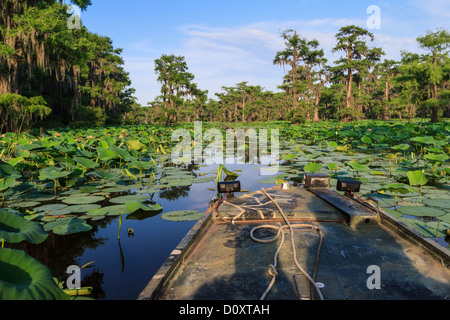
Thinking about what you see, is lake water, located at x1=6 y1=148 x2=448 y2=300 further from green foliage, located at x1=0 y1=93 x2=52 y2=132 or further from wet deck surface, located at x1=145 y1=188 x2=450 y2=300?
green foliage, located at x1=0 y1=93 x2=52 y2=132

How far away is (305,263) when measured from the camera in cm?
185

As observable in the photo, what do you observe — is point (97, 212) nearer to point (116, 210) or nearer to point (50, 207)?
point (116, 210)

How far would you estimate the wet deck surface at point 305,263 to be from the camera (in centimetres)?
154

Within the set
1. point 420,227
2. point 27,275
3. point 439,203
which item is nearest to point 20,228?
point 27,275

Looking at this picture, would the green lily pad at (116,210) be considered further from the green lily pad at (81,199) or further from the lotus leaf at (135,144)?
the lotus leaf at (135,144)

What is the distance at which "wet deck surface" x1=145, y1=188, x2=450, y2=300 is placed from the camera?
154 centimetres

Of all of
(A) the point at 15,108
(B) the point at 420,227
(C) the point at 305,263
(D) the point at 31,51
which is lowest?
(B) the point at 420,227

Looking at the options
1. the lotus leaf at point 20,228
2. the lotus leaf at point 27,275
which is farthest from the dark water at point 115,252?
the lotus leaf at point 27,275

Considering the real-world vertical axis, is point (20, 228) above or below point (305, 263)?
above

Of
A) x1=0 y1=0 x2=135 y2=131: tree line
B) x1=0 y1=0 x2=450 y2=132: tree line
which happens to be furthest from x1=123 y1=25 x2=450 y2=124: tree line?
x1=0 y1=0 x2=135 y2=131: tree line

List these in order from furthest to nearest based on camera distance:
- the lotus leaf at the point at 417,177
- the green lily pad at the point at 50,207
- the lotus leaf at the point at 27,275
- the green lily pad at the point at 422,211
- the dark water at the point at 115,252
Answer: the lotus leaf at the point at 417,177 < the green lily pad at the point at 50,207 < the green lily pad at the point at 422,211 < the dark water at the point at 115,252 < the lotus leaf at the point at 27,275

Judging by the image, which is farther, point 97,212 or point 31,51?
point 31,51
